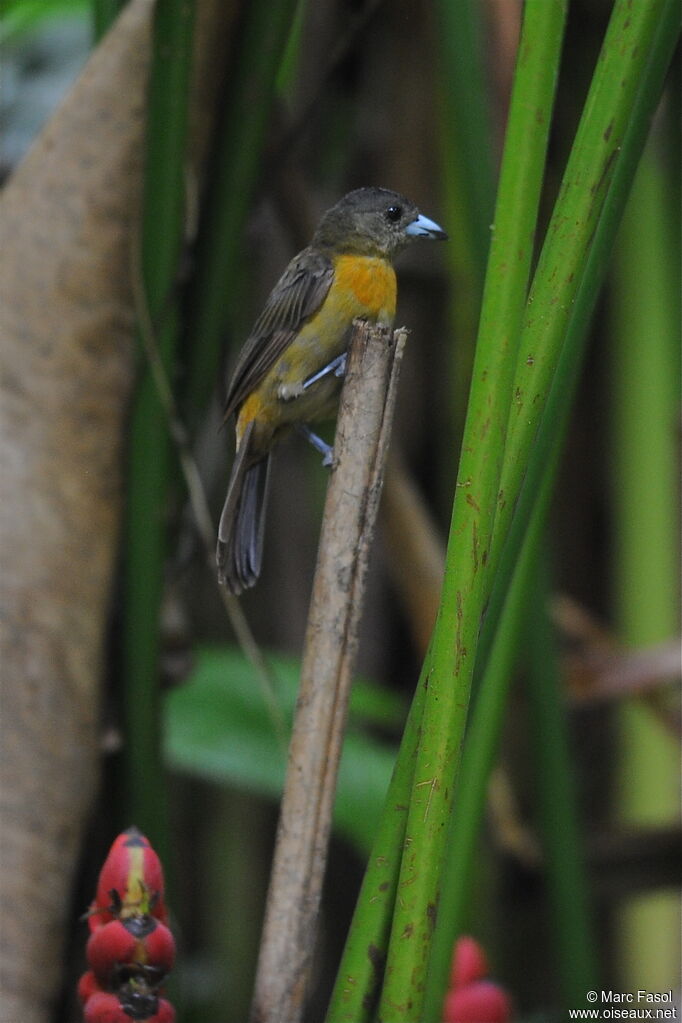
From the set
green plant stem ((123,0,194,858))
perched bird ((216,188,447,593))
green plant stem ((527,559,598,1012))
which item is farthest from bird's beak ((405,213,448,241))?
green plant stem ((527,559,598,1012))

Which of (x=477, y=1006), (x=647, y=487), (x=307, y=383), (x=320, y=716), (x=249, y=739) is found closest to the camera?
(x=320, y=716)

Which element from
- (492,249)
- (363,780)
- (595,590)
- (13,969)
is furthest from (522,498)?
(595,590)

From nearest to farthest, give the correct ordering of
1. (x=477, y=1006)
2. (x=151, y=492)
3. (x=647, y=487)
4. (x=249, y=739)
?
1. (x=477, y=1006)
2. (x=151, y=492)
3. (x=249, y=739)
4. (x=647, y=487)

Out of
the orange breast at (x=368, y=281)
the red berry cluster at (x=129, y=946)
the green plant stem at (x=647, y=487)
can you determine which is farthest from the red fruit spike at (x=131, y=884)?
the green plant stem at (x=647, y=487)

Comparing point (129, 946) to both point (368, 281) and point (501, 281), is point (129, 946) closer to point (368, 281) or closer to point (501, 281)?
point (501, 281)

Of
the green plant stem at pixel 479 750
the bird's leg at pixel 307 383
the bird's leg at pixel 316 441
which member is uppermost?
the bird's leg at pixel 307 383

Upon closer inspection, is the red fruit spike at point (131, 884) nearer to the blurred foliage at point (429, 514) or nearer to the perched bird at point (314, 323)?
the blurred foliage at point (429, 514)

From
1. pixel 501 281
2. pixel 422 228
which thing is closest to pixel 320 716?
pixel 501 281
